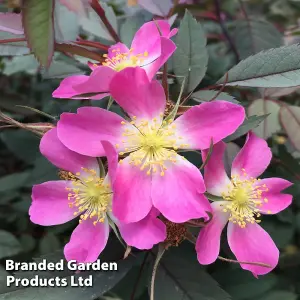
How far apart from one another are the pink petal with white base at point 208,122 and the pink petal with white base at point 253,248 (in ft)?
0.46

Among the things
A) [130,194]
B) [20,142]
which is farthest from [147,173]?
[20,142]

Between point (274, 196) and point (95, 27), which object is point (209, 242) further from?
point (95, 27)

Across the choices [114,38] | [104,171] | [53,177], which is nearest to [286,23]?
[114,38]

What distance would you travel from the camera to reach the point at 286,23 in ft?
5.14

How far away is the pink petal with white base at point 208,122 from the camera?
2.03ft

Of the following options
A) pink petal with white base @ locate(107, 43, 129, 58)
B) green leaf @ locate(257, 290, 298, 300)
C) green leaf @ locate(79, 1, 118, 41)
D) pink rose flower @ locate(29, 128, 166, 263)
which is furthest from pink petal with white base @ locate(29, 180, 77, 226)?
green leaf @ locate(257, 290, 298, 300)

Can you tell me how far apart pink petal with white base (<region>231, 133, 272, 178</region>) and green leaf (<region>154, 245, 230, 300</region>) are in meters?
0.20

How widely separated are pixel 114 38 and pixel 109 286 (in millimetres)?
427

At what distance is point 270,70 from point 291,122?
0.58 feet

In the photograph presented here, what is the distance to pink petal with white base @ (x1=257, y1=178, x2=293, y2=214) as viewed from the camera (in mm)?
687

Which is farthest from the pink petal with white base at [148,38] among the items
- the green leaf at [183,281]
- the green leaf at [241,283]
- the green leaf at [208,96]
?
the green leaf at [241,283]

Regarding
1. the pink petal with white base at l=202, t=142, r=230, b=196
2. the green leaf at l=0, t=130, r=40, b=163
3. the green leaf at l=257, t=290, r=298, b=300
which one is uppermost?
the pink petal with white base at l=202, t=142, r=230, b=196

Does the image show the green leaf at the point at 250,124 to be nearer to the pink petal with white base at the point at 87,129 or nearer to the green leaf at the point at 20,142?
the pink petal with white base at the point at 87,129

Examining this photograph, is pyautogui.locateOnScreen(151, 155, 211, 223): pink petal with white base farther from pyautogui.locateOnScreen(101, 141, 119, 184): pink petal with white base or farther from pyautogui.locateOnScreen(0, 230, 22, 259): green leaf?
pyautogui.locateOnScreen(0, 230, 22, 259): green leaf
